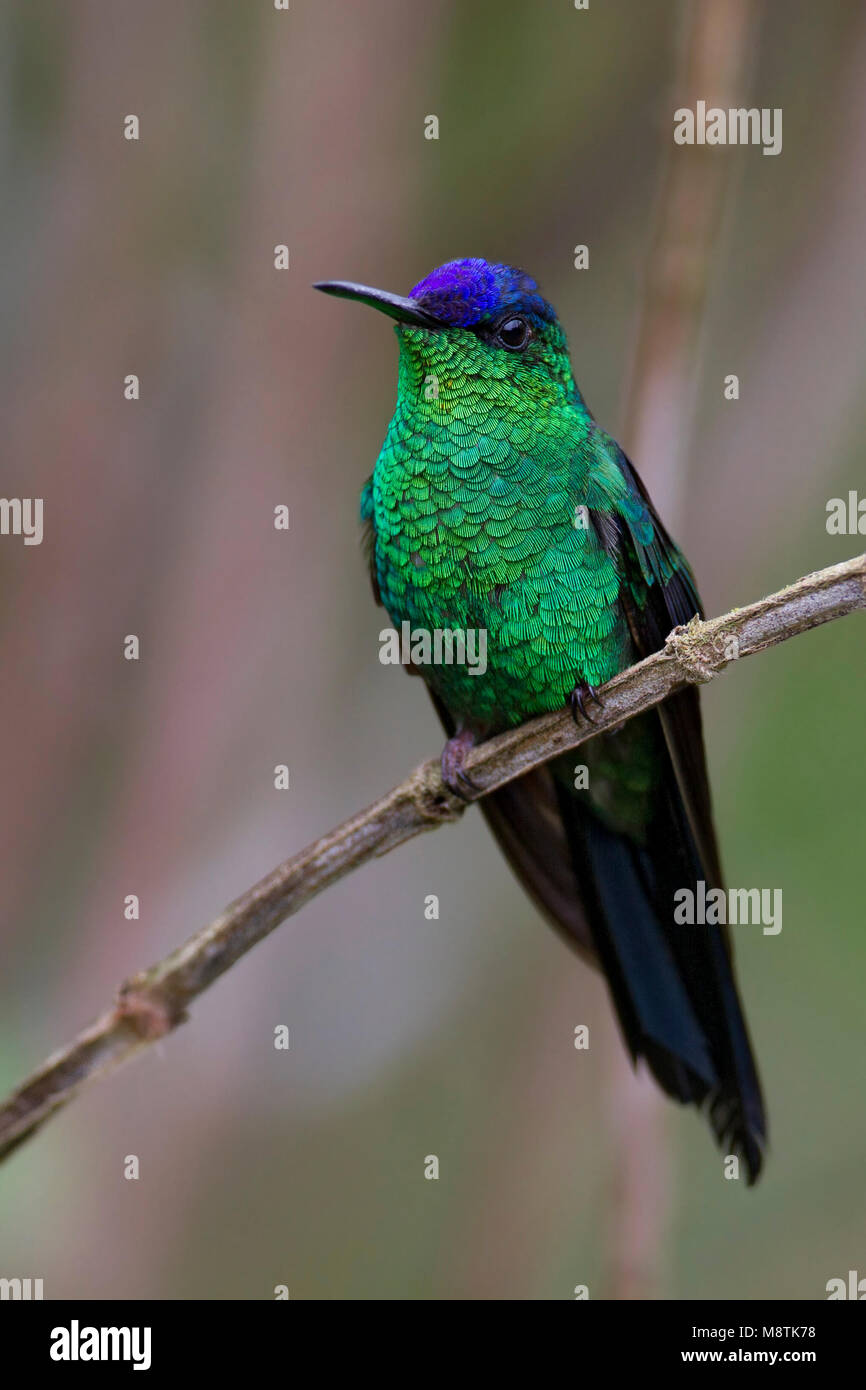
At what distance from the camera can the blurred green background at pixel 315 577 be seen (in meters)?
5.21

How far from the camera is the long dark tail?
4.23 meters

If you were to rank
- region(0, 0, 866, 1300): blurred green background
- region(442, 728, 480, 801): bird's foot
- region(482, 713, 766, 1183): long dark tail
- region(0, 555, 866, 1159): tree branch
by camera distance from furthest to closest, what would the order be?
region(0, 0, 866, 1300): blurred green background → region(482, 713, 766, 1183): long dark tail → region(442, 728, 480, 801): bird's foot → region(0, 555, 866, 1159): tree branch

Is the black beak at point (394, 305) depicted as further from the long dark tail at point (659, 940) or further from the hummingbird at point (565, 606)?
the long dark tail at point (659, 940)

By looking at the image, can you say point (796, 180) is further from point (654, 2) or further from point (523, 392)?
point (523, 392)

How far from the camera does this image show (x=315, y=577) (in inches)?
224

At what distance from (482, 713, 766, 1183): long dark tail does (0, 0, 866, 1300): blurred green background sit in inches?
22.5

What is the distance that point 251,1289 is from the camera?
5777 millimetres

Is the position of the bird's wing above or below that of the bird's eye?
below

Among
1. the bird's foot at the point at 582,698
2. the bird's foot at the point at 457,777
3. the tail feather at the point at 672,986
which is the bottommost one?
the tail feather at the point at 672,986

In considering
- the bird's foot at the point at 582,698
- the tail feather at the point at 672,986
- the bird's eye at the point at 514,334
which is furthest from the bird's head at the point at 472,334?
the tail feather at the point at 672,986

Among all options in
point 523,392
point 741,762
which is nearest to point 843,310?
point 523,392

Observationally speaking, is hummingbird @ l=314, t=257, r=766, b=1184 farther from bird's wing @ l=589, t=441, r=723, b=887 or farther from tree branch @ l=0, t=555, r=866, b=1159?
tree branch @ l=0, t=555, r=866, b=1159

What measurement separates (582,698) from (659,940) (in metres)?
1.01

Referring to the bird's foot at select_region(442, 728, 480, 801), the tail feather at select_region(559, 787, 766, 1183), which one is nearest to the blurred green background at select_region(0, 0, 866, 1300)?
the tail feather at select_region(559, 787, 766, 1183)
